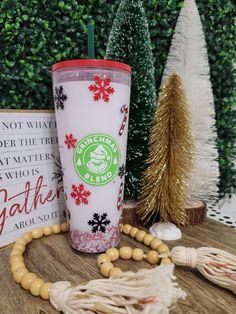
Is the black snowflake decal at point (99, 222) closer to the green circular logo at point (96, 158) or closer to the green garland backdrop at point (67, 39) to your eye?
the green circular logo at point (96, 158)

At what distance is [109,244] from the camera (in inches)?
19.7

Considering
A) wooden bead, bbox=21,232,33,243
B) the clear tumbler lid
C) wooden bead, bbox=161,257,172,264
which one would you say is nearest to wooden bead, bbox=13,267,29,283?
wooden bead, bbox=21,232,33,243

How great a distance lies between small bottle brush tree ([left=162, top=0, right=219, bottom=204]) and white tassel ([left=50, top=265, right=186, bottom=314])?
36 cm

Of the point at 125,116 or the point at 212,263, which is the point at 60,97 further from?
the point at 212,263

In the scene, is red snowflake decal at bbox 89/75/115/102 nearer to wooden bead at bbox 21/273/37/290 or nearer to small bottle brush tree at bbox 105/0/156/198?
small bottle brush tree at bbox 105/0/156/198

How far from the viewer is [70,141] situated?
0.45 meters

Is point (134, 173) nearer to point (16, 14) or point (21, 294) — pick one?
point (21, 294)

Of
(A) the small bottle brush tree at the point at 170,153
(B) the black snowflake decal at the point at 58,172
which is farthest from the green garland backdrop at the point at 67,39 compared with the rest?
Result: (A) the small bottle brush tree at the point at 170,153

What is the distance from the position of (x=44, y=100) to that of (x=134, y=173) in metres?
0.30

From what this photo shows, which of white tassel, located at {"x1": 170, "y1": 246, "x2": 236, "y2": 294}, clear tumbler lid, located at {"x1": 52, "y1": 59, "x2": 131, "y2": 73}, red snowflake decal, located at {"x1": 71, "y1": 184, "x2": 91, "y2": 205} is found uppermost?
clear tumbler lid, located at {"x1": 52, "y1": 59, "x2": 131, "y2": 73}

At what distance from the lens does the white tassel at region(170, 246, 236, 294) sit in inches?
14.9

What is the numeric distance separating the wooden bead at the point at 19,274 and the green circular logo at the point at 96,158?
0.54ft

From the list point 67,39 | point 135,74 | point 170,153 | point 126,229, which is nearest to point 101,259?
point 126,229

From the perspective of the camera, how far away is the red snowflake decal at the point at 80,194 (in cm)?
46
